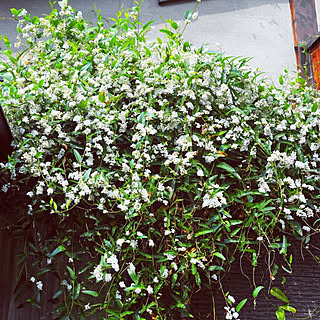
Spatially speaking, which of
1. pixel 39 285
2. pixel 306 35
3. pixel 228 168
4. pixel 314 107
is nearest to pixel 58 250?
pixel 39 285

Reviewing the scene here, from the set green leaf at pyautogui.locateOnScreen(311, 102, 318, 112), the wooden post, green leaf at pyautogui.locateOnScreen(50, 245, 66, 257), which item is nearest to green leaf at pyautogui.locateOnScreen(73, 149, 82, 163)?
green leaf at pyautogui.locateOnScreen(50, 245, 66, 257)

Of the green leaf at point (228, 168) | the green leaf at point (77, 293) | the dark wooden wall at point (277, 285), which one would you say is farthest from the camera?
the dark wooden wall at point (277, 285)

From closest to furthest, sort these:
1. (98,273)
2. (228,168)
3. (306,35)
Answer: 1. (98,273)
2. (228,168)
3. (306,35)

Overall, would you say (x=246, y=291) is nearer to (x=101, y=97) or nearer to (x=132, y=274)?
(x=132, y=274)

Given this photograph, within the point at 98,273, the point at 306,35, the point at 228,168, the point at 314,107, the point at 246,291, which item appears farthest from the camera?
Answer: the point at 306,35

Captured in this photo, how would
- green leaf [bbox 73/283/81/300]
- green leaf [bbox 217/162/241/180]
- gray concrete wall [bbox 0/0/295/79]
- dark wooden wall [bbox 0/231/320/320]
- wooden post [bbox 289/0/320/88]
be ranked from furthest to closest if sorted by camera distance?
gray concrete wall [bbox 0/0/295/79], wooden post [bbox 289/0/320/88], dark wooden wall [bbox 0/231/320/320], green leaf [bbox 217/162/241/180], green leaf [bbox 73/283/81/300]

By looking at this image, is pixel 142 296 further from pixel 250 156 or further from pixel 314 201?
pixel 314 201

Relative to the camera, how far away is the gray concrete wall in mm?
3037

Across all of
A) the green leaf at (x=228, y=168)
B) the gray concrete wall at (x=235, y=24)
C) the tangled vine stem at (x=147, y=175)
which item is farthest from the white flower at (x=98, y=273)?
the gray concrete wall at (x=235, y=24)

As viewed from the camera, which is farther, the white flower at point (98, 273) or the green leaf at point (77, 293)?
the green leaf at point (77, 293)

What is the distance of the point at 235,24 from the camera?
10.2 feet

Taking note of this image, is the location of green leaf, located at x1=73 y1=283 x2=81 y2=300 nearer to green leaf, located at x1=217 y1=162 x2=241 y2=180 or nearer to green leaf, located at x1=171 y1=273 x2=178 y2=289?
green leaf, located at x1=171 y1=273 x2=178 y2=289

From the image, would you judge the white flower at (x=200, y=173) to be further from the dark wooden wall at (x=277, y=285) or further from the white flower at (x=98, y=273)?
the dark wooden wall at (x=277, y=285)

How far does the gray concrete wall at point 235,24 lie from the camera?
3037mm
